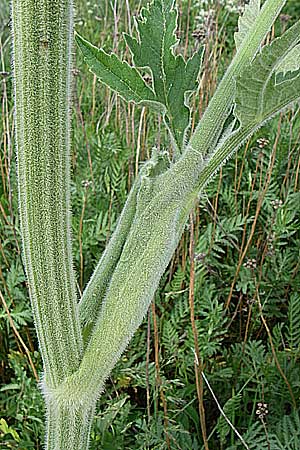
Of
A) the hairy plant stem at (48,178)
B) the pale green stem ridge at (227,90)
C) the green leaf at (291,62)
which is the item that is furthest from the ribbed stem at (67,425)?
the green leaf at (291,62)

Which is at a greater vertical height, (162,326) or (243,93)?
(243,93)

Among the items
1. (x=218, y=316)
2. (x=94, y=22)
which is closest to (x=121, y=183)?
(x=218, y=316)

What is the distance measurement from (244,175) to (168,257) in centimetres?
148

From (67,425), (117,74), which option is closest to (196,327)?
(67,425)

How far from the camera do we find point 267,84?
0.69m

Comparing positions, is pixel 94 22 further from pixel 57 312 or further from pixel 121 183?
pixel 57 312

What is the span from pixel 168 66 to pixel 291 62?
0.14m

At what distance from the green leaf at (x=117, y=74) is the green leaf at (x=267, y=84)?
0.42 ft

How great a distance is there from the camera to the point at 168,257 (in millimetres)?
765

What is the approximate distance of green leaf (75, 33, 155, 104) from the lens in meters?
0.77

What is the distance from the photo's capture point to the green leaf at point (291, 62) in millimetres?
744

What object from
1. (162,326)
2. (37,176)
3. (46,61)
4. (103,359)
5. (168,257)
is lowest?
(162,326)

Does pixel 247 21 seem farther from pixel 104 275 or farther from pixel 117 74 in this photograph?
pixel 104 275

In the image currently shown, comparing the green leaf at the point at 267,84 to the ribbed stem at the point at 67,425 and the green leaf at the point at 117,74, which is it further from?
the ribbed stem at the point at 67,425
